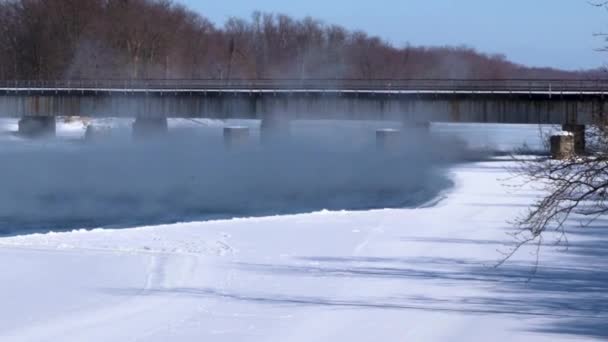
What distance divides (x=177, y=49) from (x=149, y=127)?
5187cm

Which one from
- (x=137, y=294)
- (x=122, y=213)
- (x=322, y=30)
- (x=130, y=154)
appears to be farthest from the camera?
(x=322, y=30)

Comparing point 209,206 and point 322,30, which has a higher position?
point 322,30

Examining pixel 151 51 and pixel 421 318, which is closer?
pixel 421 318

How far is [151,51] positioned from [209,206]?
77.3 meters

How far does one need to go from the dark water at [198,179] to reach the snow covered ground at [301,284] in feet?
32.6

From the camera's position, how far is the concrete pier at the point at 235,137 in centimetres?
6969

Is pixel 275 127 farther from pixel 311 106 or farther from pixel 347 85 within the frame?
pixel 347 85

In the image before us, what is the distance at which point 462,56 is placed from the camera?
173 metres

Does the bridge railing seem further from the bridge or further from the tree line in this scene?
the tree line

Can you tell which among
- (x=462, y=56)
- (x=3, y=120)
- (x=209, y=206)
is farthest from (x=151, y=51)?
(x=209, y=206)

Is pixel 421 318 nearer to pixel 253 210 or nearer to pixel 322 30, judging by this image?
pixel 253 210

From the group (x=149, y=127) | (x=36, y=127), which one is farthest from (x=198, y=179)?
(x=36, y=127)

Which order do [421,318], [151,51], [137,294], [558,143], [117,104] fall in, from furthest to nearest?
[151,51]
[117,104]
[558,143]
[137,294]
[421,318]

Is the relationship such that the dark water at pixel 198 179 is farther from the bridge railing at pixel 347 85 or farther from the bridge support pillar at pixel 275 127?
the bridge railing at pixel 347 85
